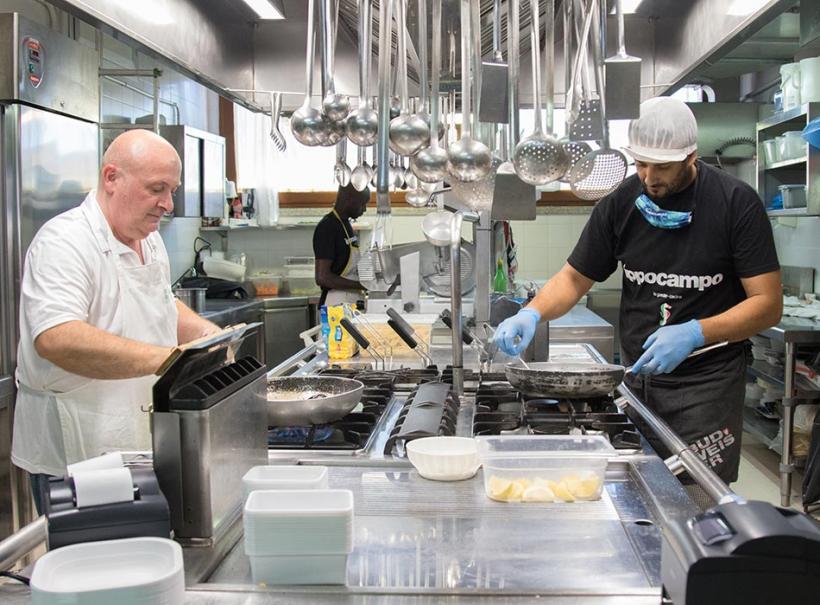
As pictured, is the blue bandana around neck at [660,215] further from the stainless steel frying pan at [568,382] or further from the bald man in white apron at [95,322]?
the bald man in white apron at [95,322]

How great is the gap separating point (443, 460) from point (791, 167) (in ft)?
16.2

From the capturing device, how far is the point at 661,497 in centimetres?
143

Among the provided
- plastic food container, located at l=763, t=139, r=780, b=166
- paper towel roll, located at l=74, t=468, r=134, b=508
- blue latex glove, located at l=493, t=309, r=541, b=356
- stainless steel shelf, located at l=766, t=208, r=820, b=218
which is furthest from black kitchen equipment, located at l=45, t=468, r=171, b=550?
plastic food container, located at l=763, t=139, r=780, b=166

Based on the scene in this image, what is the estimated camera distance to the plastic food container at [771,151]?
17.5 feet

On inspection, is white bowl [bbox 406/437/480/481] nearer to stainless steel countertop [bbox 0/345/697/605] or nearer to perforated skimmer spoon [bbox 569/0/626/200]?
stainless steel countertop [bbox 0/345/697/605]

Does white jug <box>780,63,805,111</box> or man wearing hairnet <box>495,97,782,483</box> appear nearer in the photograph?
man wearing hairnet <box>495,97,782,483</box>

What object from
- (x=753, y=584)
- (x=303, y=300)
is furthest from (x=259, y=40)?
(x=303, y=300)

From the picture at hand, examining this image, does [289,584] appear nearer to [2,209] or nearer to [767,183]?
[2,209]

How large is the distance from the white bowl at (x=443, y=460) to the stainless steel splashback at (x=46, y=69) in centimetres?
248

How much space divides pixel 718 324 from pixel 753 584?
1.66 meters

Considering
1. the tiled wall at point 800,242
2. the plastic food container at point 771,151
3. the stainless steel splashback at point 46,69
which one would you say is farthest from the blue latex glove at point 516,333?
the tiled wall at point 800,242

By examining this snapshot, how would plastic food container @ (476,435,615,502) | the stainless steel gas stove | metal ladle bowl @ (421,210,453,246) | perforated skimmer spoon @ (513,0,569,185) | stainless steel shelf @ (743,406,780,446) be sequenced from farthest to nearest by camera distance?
stainless steel shelf @ (743,406,780,446), metal ladle bowl @ (421,210,453,246), perforated skimmer spoon @ (513,0,569,185), the stainless steel gas stove, plastic food container @ (476,435,615,502)

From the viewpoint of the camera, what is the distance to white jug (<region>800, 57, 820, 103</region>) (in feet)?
15.4

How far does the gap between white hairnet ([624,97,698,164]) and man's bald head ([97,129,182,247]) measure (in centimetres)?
139
